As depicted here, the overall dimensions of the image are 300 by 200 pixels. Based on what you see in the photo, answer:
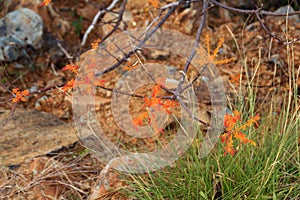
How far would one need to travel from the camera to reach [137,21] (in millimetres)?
4270

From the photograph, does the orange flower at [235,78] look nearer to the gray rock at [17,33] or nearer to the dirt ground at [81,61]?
the dirt ground at [81,61]

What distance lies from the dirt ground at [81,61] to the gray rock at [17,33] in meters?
0.11

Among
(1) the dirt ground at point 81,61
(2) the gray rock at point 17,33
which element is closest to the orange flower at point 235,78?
(1) the dirt ground at point 81,61

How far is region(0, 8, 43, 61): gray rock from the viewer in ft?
13.0

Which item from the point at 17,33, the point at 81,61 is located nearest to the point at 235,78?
the point at 81,61

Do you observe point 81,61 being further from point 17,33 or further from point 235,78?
point 235,78

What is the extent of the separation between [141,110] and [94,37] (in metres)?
1.33

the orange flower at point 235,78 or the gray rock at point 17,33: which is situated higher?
the gray rock at point 17,33

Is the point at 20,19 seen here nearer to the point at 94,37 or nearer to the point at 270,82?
the point at 94,37

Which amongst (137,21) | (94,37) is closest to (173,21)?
(137,21)

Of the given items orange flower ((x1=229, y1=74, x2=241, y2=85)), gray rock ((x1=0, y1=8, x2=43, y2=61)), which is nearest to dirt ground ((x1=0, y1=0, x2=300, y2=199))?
orange flower ((x1=229, y1=74, x2=241, y2=85))

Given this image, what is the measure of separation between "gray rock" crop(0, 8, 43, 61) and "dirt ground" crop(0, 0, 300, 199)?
0.37 ft

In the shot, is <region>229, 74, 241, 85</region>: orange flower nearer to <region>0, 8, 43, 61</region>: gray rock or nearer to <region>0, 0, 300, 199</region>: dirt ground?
<region>0, 0, 300, 199</region>: dirt ground

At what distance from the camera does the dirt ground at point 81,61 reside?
8.77 feet
